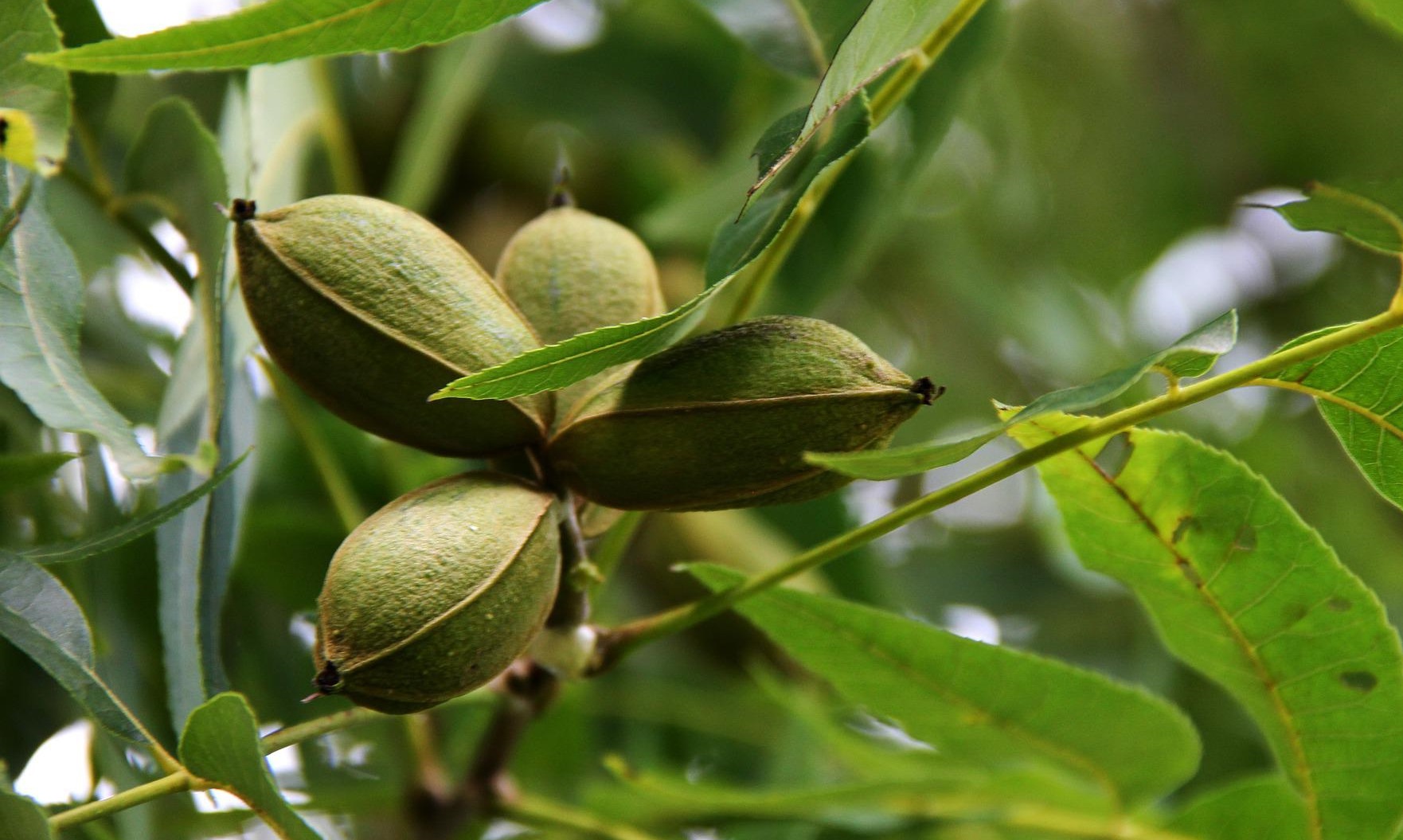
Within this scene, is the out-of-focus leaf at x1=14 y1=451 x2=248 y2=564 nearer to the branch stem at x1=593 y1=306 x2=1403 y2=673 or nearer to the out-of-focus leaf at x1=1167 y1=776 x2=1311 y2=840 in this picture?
the branch stem at x1=593 y1=306 x2=1403 y2=673

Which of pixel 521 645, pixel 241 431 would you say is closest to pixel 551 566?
pixel 521 645

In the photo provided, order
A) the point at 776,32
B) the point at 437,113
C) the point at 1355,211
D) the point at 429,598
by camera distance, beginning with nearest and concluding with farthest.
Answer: the point at 429,598, the point at 1355,211, the point at 776,32, the point at 437,113

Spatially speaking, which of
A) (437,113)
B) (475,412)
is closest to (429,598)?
(475,412)

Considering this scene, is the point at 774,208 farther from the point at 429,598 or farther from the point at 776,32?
the point at 776,32

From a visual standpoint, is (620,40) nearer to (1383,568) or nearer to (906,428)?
(906,428)

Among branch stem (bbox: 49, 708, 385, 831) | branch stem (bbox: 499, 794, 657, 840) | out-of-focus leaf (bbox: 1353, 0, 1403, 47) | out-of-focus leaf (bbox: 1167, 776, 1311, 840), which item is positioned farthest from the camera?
branch stem (bbox: 499, 794, 657, 840)


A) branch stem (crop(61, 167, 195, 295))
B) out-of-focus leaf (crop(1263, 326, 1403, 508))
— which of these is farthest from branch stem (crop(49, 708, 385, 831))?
out-of-focus leaf (crop(1263, 326, 1403, 508))

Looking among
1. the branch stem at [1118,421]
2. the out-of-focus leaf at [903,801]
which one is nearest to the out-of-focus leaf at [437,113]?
the out-of-focus leaf at [903,801]
